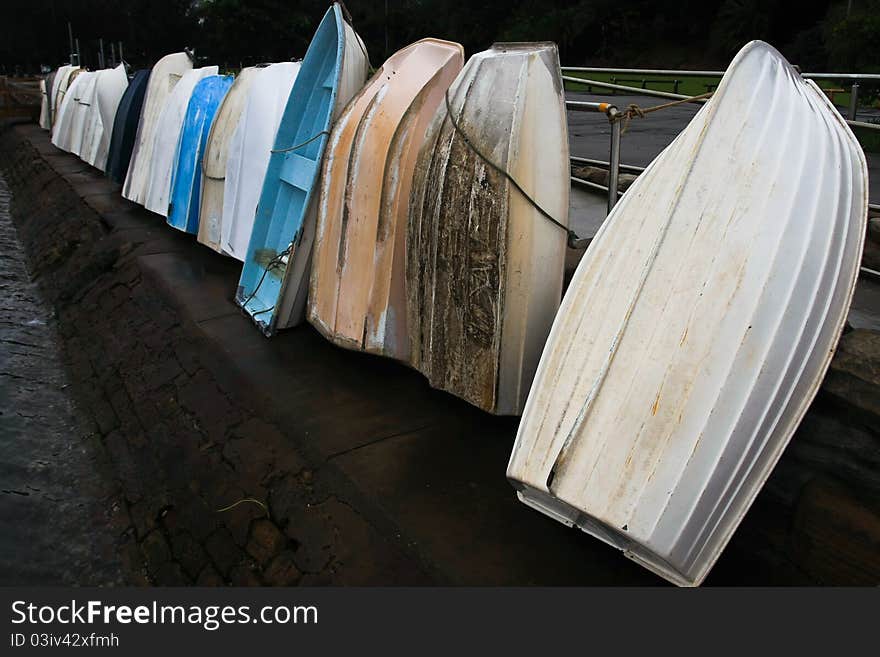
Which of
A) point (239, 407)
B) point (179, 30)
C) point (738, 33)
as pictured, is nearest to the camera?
point (239, 407)

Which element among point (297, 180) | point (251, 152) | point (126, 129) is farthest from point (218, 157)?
point (126, 129)

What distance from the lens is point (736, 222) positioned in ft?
7.07

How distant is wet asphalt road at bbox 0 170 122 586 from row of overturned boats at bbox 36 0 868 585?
54.1 inches

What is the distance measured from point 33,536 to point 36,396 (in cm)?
181

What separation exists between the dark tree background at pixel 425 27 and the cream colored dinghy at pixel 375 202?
24.9 meters

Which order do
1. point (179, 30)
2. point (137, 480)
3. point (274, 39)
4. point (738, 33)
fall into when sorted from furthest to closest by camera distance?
point (179, 30) < point (274, 39) < point (738, 33) < point (137, 480)

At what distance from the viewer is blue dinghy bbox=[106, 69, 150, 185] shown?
826cm

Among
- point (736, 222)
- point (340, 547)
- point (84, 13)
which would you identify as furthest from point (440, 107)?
point (84, 13)

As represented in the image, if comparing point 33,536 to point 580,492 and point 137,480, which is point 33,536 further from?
point 580,492

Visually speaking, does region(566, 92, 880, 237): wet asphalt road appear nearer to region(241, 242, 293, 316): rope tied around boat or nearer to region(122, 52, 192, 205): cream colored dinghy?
region(241, 242, 293, 316): rope tied around boat

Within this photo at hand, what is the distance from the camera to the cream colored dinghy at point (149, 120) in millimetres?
7219

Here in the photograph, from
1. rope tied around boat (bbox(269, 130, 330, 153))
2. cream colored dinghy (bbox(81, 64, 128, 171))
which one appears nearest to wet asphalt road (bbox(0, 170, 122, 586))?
rope tied around boat (bbox(269, 130, 330, 153))

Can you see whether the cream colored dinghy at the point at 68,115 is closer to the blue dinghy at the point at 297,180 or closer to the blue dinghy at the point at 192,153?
the blue dinghy at the point at 192,153

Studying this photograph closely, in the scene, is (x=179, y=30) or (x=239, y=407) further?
(x=179, y=30)
